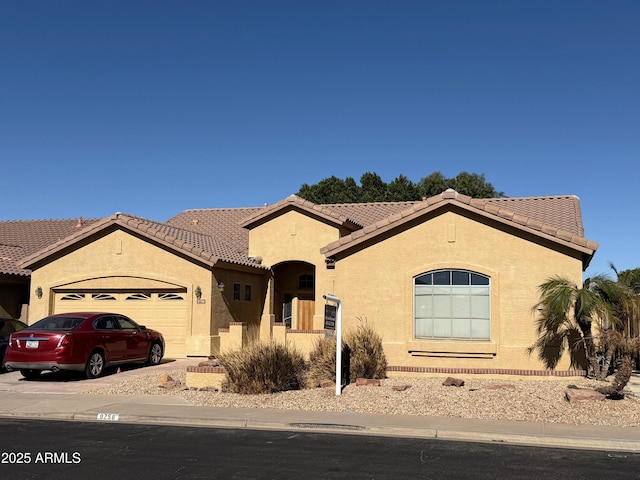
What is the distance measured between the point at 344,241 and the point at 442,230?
2.55m

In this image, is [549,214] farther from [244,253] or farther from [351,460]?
[351,460]

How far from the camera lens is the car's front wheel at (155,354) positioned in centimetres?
1881

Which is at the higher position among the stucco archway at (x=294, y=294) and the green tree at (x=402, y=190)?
the green tree at (x=402, y=190)

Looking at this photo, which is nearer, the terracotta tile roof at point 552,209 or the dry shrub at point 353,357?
the dry shrub at point 353,357

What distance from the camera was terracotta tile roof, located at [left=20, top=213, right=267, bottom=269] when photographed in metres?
20.2

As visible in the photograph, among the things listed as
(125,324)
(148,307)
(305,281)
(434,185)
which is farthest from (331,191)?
(125,324)

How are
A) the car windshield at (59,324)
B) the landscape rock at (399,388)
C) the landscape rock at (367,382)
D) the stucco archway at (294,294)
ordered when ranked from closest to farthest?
1. the landscape rock at (399,388)
2. the landscape rock at (367,382)
3. the car windshield at (59,324)
4. the stucco archway at (294,294)

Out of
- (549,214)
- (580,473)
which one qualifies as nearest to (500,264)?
(549,214)

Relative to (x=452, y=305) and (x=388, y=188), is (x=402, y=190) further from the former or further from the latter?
(x=452, y=305)

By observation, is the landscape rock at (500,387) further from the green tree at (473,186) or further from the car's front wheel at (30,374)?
the green tree at (473,186)

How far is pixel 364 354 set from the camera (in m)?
15.7

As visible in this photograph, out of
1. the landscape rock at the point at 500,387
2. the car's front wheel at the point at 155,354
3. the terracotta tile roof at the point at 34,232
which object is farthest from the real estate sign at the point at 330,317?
the terracotta tile roof at the point at 34,232

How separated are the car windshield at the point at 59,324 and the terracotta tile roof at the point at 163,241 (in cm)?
455

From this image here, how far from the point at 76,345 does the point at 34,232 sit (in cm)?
1692
